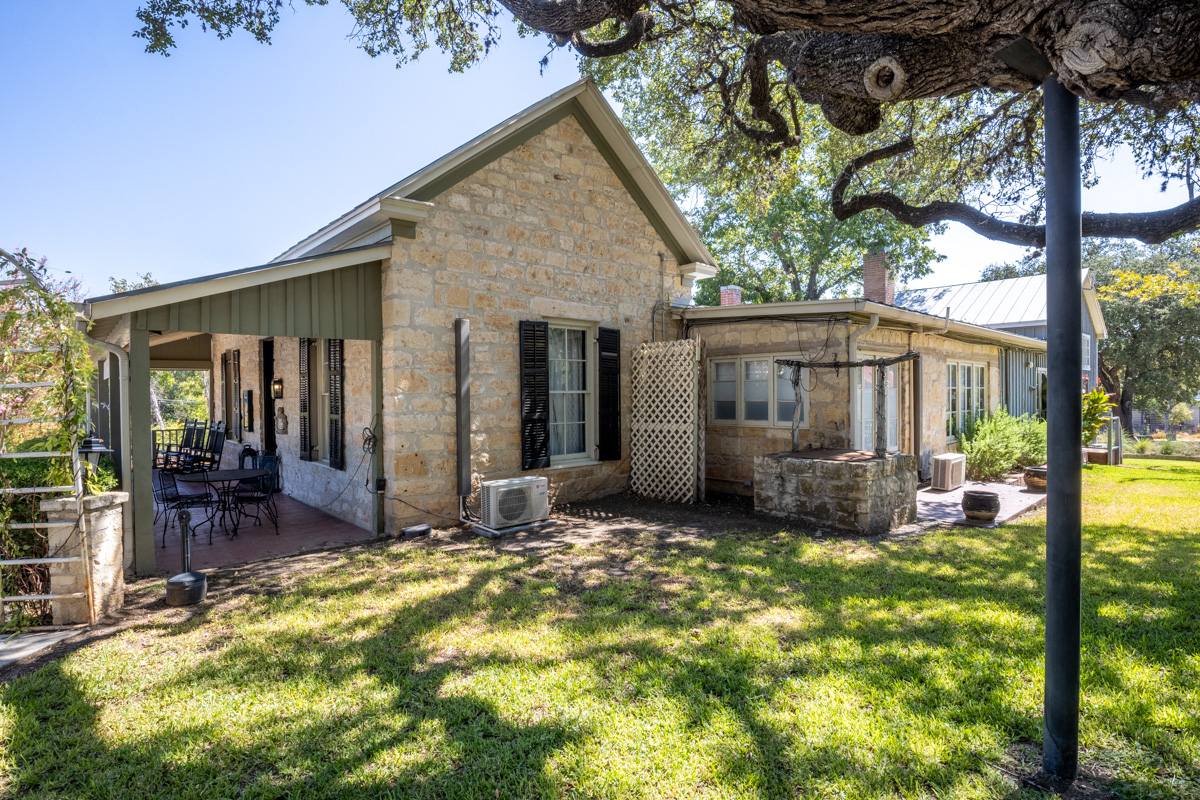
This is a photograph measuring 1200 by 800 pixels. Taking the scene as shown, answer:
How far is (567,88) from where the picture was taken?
7934 millimetres

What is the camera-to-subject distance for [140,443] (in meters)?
5.22

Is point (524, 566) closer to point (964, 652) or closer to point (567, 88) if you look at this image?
point (964, 652)

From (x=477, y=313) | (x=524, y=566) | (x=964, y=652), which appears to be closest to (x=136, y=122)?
(x=477, y=313)

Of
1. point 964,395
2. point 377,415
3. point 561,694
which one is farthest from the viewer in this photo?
point 964,395

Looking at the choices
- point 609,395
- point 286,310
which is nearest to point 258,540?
point 286,310

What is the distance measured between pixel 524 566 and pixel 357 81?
7.79 meters

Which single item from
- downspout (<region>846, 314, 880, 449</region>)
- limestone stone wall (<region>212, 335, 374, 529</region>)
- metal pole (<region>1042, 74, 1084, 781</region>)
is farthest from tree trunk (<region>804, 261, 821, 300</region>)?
metal pole (<region>1042, 74, 1084, 781</region>)

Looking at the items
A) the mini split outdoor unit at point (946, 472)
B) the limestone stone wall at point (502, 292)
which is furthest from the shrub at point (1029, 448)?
the limestone stone wall at point (502, 292)

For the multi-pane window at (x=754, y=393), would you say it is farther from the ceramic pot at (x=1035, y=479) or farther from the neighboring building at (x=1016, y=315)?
the neighboring building at (x=1016, y=315)

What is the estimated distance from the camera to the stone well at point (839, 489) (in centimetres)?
696

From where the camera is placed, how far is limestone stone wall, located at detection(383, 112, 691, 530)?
6742 millimetres

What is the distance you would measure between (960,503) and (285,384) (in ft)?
35.2

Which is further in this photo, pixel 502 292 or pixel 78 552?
pixel 502 292

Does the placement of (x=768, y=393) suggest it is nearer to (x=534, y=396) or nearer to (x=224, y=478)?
(x=534, y=396)
